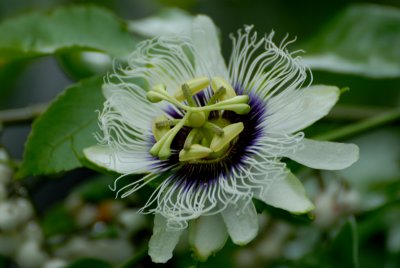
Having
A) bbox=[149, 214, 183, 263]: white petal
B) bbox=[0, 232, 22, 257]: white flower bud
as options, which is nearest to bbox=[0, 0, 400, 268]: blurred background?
bbox=[0, 232, 22, 257]: white flower bud

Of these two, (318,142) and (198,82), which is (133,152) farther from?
(318,142)

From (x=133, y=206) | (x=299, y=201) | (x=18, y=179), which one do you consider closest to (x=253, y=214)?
(x=299, y=201)

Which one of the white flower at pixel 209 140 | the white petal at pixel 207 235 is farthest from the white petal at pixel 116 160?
the white petal at pixel 207 235

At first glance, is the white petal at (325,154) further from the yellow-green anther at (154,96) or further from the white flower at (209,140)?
the yellow-green anther at (154,96)

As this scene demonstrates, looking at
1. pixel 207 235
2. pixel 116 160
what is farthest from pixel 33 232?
pixel 207 235

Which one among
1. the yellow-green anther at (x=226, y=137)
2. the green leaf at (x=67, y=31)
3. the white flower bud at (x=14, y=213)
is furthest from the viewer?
the green leaf at (x=67, y=31)

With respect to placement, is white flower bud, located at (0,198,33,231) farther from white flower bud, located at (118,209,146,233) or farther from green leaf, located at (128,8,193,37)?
green leaf, located at (128,8,193,37)
